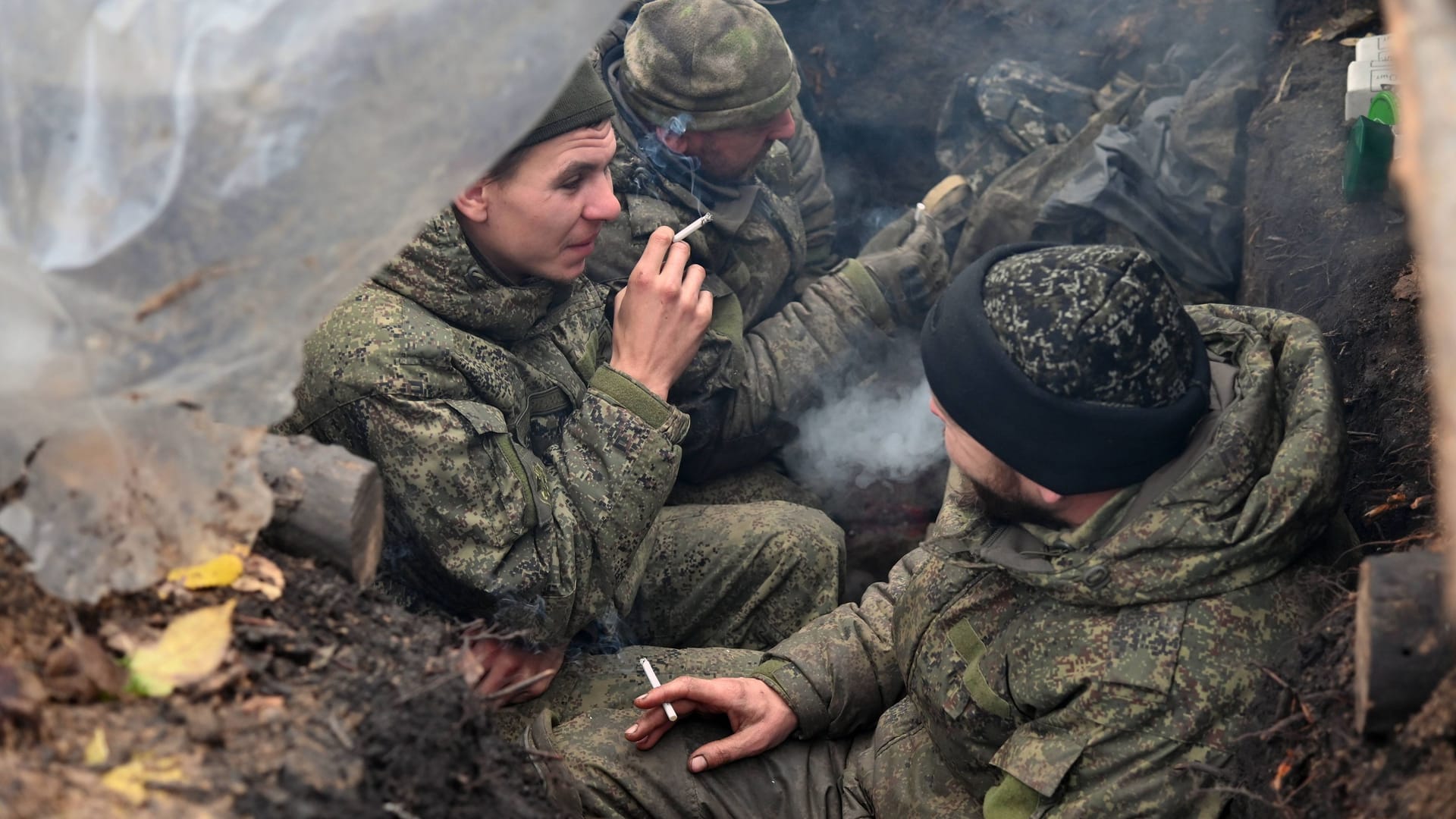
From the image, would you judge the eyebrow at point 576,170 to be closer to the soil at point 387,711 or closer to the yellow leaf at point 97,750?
the soil at point 387,711

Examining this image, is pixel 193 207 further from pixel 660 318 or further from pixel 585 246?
pixel 660 318

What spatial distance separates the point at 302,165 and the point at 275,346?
1.00 ft

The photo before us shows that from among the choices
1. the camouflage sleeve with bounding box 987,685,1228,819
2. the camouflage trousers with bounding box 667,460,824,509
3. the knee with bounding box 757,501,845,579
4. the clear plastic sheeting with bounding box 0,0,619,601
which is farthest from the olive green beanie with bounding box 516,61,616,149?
the camouflage sleeve with bounding box 987,685,1228,819

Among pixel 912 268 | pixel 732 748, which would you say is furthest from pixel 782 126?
pixel 732 748

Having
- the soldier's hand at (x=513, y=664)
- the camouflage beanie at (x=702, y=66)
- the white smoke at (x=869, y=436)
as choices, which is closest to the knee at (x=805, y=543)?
the white smoke at (x=869, y=436)

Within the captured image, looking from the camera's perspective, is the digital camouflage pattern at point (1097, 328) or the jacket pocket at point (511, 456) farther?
the jacket pocket at point (511, 456)

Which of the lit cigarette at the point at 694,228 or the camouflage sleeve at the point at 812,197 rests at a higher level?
the lit cigarette at the point at 694,228

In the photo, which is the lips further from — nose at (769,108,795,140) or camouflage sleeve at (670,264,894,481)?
nose at (769,108,795,140)

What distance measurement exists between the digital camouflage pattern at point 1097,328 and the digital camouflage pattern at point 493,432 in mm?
1251

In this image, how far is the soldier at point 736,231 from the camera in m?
4.32

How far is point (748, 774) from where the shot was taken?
3.15 meters

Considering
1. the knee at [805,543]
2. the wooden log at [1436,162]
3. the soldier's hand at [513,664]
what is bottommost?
the knee at [805,543]

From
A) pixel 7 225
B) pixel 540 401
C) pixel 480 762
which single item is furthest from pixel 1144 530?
pixel 7 225

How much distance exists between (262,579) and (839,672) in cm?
174
